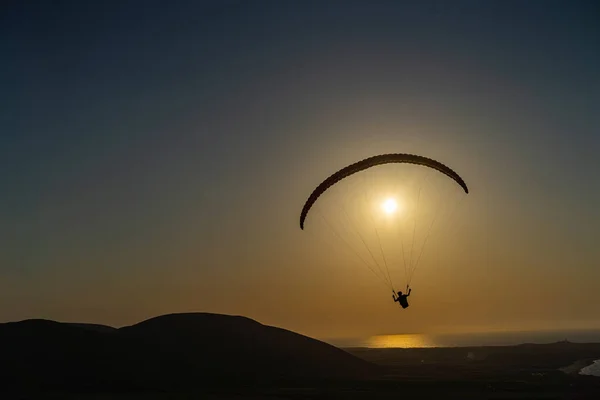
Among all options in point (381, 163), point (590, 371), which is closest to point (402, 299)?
point (381, 163)

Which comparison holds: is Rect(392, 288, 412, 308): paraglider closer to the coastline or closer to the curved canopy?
the curved canopy

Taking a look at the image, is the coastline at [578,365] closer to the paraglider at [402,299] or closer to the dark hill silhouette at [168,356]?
the dark hill silhouette at [168,356]

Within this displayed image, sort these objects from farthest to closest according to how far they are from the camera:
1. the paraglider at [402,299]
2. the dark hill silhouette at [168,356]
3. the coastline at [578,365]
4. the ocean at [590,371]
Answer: the coastline at [578,365], the ocean at [590,371], the dark hill silhouette at [168,356], the paraglider at [402,299]

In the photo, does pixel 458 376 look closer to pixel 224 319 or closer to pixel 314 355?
pixel 314 355

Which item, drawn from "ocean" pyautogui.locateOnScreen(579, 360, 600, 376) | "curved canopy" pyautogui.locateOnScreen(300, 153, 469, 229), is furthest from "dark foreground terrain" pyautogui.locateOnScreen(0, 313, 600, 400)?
"curved canopy" pyautogui.locateOnScreen(300, 153, 469, 229)

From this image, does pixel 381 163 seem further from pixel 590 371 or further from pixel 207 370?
pixel 590 371

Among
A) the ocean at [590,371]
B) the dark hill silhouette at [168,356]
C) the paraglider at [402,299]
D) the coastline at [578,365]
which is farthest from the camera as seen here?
the coastline at [578,365]

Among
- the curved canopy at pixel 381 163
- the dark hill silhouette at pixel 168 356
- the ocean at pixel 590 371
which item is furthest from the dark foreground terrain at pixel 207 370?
the curved canopy at pixel 381 163
